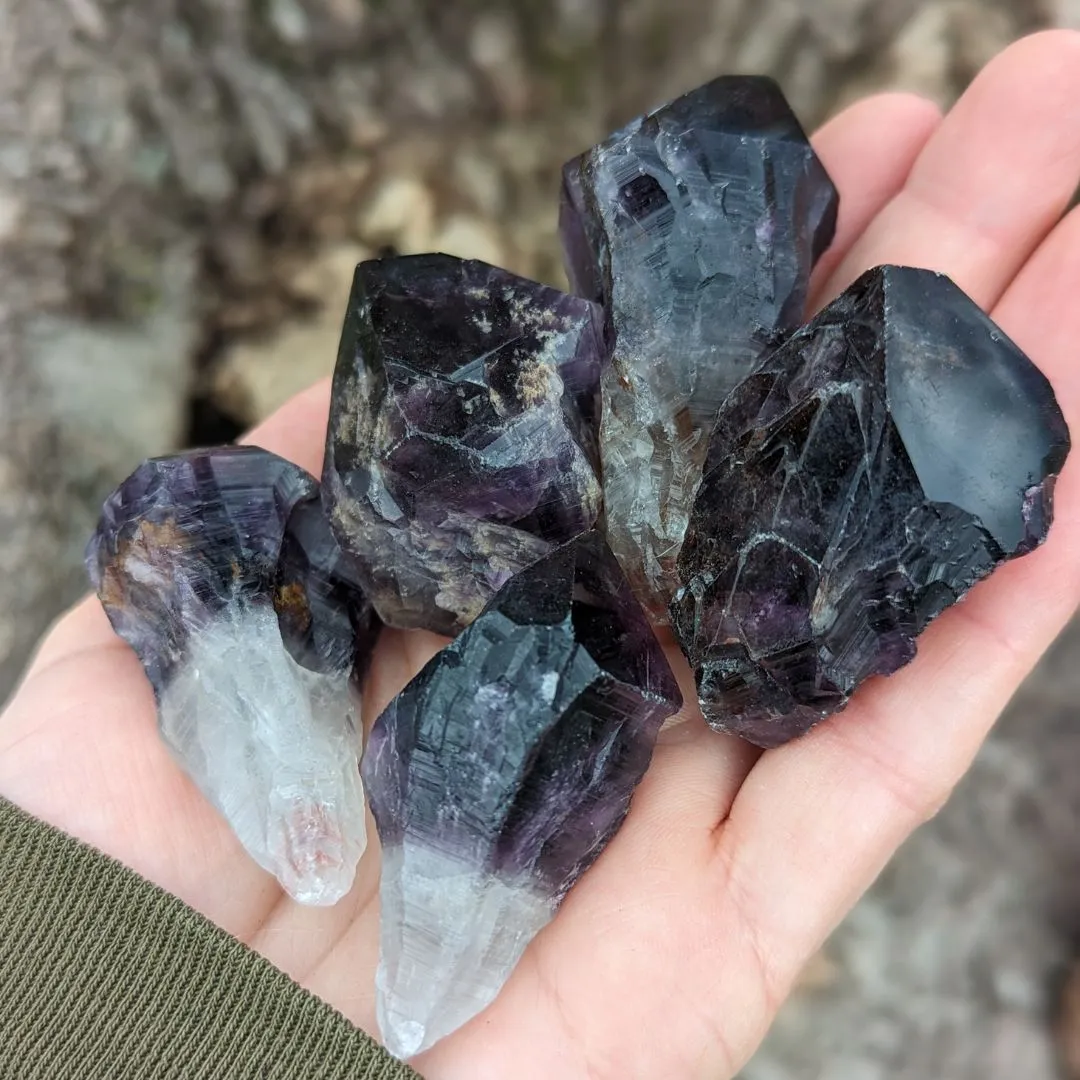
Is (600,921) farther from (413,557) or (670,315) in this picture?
(670,315)

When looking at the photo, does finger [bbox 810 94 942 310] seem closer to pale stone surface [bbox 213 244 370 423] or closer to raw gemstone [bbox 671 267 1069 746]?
raw gemstone [bbox 671 267 1069 746]

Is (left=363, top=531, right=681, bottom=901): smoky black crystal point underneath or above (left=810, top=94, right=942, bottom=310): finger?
underneath

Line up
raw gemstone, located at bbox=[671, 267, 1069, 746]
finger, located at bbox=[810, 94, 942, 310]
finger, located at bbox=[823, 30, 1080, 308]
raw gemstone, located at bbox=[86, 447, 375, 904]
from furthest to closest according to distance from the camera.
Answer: finger, located at bbox=[810, 94, 942, 310], finger, located at bbox=[823, 30, 1080, 308], raw gemstone, located at bbox=[86, 447, 375, 904], raw gemstone, located at bbox=[671, 267, 1069, 746]

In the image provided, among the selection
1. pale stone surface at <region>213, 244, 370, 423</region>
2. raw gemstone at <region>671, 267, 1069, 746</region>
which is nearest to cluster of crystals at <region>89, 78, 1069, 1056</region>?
raw gemstone at <region>671, 267, 1069, 746</region>

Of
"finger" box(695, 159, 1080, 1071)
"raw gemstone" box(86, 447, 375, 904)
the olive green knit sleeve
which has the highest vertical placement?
"raw gemstone" box(86, 447, 375, 904)

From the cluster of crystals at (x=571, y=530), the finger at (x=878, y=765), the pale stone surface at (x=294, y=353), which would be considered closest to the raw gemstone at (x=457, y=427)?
the cluster of crystals at (x=571, y=530)

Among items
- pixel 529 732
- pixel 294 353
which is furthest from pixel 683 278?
pixel 294 353
